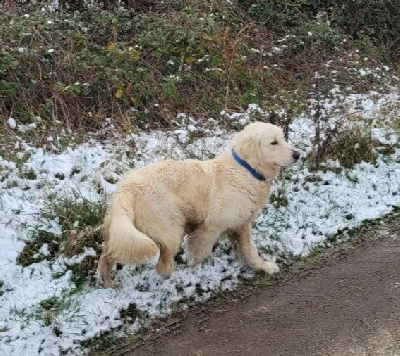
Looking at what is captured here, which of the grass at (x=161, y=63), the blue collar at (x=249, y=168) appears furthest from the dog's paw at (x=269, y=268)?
the grass at (x=161, y=63)

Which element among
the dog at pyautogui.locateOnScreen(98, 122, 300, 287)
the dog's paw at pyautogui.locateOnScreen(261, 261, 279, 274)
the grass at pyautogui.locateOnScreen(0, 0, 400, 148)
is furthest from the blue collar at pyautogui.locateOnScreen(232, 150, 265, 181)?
the grass at pyautogui.locateOnScreen(0, 0, 400, 148)

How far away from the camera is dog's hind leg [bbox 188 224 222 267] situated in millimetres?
4086

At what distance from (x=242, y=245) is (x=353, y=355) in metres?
1.26

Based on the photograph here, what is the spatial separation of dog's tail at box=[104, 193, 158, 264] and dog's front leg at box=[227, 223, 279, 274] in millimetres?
1015

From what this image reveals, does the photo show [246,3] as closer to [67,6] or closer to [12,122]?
[67,6]

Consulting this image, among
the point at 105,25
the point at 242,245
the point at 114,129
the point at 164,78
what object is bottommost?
the point at 242,245

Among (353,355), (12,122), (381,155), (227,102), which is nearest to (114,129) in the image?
(12,122)

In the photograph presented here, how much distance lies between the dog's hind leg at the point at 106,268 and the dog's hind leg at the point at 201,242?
68 centimetres

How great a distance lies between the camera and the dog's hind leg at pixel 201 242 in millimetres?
4086

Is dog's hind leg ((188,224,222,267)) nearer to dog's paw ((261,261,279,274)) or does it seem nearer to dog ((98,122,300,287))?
dog ((98,122,300,287))

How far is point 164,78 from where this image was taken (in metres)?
7.09

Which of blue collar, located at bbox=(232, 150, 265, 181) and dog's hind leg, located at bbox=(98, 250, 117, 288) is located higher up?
Answer: blue collar, located at bbox=(232, 150, 265, 181)

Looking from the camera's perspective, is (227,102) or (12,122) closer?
(12,122)

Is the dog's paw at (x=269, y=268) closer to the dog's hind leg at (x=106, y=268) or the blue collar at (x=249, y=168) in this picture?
the blue collar at (x=249, y=168)
